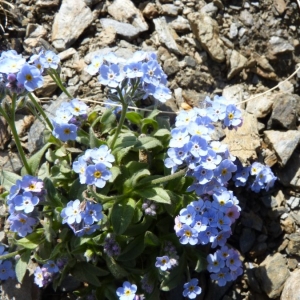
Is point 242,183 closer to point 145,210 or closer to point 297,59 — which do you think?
point 145,210

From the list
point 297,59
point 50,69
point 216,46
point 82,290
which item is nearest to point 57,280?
point 82,290

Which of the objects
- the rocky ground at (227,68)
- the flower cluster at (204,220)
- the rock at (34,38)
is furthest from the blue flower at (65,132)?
the rock at (34,38)

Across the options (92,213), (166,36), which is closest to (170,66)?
(166,36)

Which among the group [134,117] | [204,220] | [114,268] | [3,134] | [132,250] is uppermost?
[134,117]

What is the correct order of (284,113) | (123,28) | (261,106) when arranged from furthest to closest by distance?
(123,28) → (261,106) → (284,113)

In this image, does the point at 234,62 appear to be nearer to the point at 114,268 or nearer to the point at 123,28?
the point at 123,28

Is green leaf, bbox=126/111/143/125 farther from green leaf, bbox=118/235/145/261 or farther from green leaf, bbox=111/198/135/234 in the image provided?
green leaf, bbox=118/235/145/261

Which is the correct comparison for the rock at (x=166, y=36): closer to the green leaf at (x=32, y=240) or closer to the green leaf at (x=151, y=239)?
the green leaf at (x=151, y=239)
